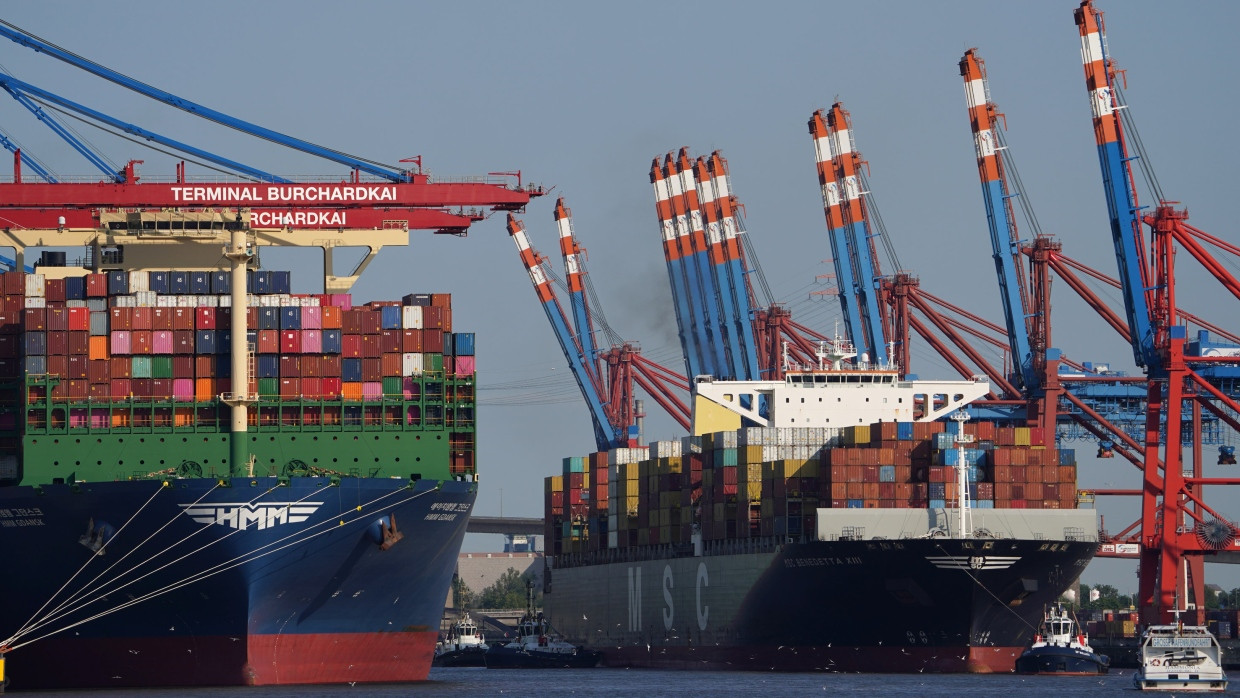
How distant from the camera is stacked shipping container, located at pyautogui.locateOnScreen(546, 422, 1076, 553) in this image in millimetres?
63000

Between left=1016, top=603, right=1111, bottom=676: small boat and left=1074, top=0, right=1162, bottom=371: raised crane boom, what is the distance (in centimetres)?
848

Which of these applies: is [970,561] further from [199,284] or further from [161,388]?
[161,388]

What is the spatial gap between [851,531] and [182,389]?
19.1m

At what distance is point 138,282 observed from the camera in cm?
5719

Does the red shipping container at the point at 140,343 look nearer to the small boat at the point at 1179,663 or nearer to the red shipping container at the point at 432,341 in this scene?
the red shipping container at the point at 432,341

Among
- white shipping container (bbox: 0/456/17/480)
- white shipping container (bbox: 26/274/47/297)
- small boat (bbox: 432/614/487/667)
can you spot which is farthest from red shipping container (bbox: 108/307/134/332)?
small boat (bbox: 432/614/487/667)

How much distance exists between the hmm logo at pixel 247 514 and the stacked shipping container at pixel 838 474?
55.7 ft

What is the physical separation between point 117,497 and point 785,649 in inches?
864

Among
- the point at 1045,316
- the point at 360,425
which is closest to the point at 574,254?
the point at 1045,316

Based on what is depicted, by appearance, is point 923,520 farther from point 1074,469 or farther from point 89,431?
point 89,431

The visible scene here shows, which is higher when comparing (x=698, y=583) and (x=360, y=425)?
(x=360, y=425)

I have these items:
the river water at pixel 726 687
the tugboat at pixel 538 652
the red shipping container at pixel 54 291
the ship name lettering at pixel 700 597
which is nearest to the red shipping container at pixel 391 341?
→ the red shipping container at pixel 54 291

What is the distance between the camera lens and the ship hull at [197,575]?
53125 mm

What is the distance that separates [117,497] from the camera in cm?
5297
